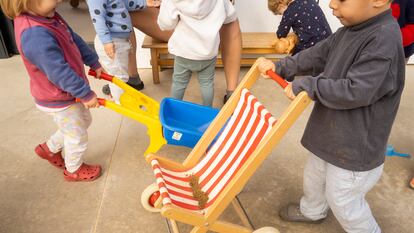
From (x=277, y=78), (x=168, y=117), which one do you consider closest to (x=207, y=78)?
(x=168, y=117)

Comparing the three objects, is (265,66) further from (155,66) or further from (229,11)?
(155,66)

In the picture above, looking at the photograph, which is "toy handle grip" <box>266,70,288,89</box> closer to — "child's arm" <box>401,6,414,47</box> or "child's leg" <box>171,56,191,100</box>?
"child's leg" <box>171,56,191,100</box>

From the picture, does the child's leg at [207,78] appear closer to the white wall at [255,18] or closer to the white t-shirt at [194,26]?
the white t-shirt at [194,26]

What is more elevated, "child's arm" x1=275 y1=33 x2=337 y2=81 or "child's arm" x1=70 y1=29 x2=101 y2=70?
"child's arm" x1=275 y1=33 x2=337 y2=81

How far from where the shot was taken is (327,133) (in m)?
1.30

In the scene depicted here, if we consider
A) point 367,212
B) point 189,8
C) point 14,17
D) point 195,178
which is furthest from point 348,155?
point 14,17

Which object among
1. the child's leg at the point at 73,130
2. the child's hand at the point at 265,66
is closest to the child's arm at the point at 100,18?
the child's leg at the point at 73,130

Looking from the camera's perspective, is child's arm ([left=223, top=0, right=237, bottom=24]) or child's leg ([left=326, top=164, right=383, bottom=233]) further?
child's arm ([left=223, top=0, right=237, bottom=24])

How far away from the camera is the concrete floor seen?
1.71 metres

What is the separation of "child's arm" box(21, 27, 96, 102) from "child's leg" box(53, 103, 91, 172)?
0.59ft

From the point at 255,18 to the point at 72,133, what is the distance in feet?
6.84

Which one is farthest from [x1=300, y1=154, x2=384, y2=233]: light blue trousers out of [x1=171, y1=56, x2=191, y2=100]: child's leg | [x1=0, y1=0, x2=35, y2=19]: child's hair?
[x1=0, y1=0, x2=35, y2=19]: child's hair

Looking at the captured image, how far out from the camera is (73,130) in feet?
5.73

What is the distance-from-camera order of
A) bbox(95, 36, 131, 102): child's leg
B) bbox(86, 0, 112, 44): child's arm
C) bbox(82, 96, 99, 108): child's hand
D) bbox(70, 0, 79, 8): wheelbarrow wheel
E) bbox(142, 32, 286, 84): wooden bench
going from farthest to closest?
bbox(70, 0, 79, 8): wheelbarrow wheel → bbox(142, 32, 286, 84): wooden bench → bbox(95, 36, 131, 102): child's leg → bbox(86, 0, 112, 44): child's arm → bbox(82, 96, 99, 108): child's hand
